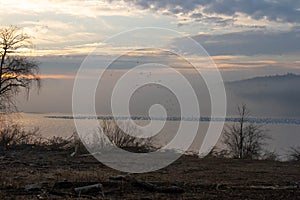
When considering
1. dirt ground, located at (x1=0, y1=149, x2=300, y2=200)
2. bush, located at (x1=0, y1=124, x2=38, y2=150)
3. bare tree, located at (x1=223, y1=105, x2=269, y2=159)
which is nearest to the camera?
dirt ground, located at (x1=0, y1=149, x2=300, y2=200)

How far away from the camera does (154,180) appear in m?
12.2

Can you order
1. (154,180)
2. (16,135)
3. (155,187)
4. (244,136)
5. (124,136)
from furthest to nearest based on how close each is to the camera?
(244,136) → (16,135) → (124,136) → (154,180) → (155,187)

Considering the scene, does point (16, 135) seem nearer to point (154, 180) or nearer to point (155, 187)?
point (154, 180)

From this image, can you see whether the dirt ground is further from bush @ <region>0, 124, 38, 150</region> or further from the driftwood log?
bush @ <region>0, 124, 38, 150</region>

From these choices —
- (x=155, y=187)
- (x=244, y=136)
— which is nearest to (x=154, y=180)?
(x=155, y=187)

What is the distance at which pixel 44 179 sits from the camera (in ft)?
39.3

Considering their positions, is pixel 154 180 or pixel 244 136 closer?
pixel 154 180

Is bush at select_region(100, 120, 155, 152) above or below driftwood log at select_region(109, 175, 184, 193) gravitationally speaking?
above

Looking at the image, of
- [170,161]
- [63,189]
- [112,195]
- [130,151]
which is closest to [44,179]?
[63,189]

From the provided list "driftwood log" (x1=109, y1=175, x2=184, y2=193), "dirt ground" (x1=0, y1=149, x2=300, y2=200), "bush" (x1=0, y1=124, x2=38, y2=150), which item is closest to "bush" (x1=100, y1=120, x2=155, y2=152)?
"bush" (x1=0, y1=124, x2=38, y2=150)

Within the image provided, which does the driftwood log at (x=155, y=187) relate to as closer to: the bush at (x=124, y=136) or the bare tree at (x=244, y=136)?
the bush at (x=124, y=136)

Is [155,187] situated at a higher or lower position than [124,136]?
lower

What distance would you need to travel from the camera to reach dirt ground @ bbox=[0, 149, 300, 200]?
33.0ft

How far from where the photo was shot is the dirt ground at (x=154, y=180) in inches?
396
